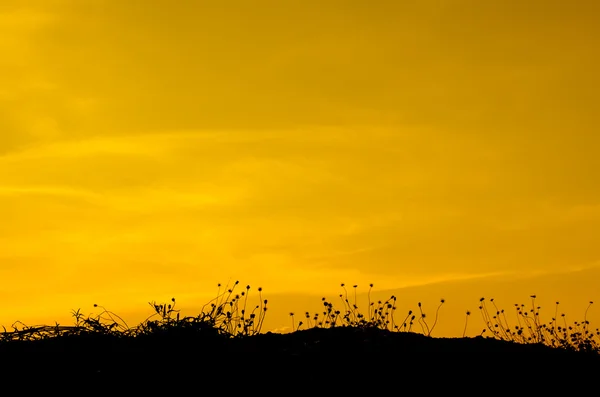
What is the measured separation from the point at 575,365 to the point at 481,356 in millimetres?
1290

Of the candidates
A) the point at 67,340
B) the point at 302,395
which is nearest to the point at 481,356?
the point at 302,395

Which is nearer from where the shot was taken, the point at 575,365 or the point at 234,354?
the point at 234,354

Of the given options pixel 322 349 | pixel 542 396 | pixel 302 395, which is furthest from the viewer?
pixel 322 349

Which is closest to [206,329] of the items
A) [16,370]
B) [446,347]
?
[16,370]

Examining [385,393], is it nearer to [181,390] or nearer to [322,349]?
[322,349]

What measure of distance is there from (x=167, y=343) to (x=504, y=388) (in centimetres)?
391

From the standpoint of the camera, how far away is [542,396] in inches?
340

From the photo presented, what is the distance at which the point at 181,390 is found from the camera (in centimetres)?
816

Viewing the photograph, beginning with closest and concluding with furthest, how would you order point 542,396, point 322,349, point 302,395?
1. point 302,395
2. point 542,396
3. point 322,349

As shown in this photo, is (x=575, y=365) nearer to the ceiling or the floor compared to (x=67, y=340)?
nearer to the floor

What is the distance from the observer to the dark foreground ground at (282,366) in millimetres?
8344

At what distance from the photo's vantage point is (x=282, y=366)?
876cm

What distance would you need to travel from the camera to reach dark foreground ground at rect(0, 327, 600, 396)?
8344 millimetres

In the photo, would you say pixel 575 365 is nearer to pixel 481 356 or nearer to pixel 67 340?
pixel 481 356
